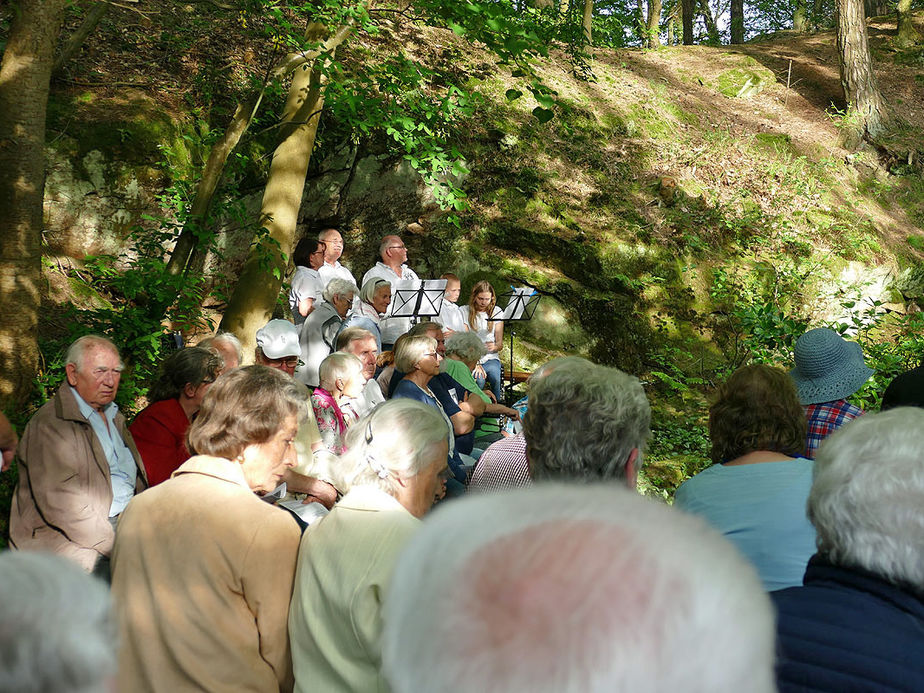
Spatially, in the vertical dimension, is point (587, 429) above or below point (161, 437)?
above

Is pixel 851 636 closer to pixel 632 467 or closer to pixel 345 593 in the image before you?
pixel 632 467

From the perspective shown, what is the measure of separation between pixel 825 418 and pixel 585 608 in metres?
3.79

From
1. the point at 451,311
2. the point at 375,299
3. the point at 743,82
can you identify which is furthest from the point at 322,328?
the point at 743,82

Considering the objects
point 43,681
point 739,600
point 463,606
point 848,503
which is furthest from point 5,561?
point 848,503

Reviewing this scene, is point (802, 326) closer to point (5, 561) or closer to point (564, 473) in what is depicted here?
point (564, 473)

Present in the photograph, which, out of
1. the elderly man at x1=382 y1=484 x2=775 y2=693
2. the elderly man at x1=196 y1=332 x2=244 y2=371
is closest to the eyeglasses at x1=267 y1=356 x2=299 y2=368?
the elderly man at x1=196 y1=332 x2=244 y2=371

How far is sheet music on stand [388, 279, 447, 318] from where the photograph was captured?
7945 mm

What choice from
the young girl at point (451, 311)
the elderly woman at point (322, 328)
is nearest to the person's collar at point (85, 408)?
the elderly woman at point (322, 328)

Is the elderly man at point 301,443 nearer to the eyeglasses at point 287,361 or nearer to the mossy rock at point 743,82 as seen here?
the eyeglasses at point 287,361

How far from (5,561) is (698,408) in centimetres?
919

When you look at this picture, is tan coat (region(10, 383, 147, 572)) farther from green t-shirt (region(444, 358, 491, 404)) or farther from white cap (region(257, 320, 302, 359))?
green t-shirt (region(444, 358, 491, 404))

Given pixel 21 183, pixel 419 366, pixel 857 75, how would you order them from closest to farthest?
pixel 21 183, pixel 419 366, pixel 857 75

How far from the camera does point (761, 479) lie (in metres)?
2.70

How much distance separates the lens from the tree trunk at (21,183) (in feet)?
16.6
